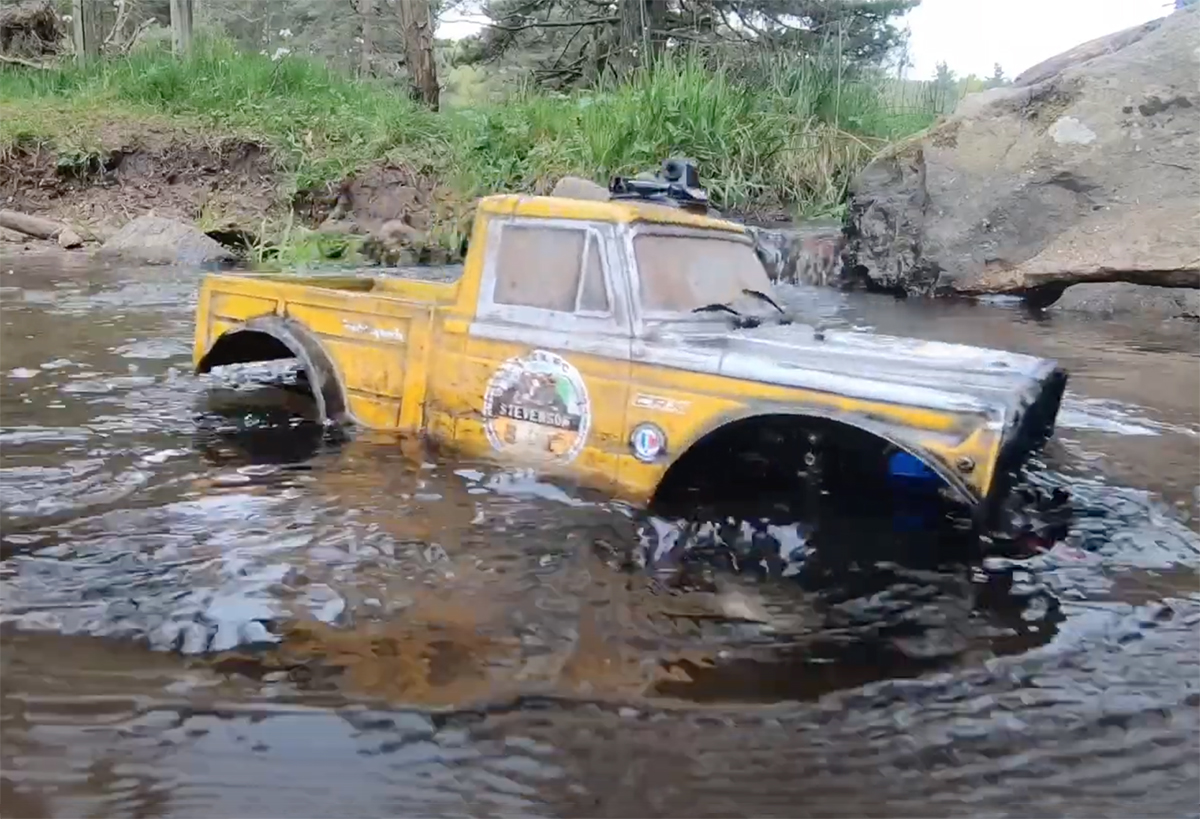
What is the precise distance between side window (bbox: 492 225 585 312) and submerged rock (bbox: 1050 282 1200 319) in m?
7.84

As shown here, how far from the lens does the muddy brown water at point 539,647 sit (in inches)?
109

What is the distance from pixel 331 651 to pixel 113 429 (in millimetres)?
3026

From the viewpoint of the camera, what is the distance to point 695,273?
200 inches

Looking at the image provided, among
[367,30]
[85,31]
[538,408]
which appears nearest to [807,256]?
[538,408]

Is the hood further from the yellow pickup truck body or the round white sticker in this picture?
the round white sticker

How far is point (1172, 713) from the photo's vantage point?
3176 millimetres

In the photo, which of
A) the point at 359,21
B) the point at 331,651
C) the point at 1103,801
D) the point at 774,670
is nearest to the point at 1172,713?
the point at 1103,801

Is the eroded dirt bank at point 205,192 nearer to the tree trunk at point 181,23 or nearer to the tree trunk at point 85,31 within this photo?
the tree trunk at point 181,23

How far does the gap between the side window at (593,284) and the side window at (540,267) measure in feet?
0.13

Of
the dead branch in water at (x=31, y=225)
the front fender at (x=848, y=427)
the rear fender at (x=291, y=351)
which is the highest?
the front fender at (x=848, y=427)

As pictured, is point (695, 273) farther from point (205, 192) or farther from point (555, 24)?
point (555, 24)

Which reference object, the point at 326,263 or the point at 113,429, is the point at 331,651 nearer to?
the point at 113,429

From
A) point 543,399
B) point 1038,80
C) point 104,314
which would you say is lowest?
point 104,314

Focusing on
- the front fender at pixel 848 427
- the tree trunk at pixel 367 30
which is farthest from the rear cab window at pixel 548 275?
the tree trunk at pixel 367 30
